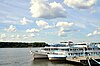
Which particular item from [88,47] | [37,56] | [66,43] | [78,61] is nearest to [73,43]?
[66,43]

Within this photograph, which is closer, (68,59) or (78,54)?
(68,59)

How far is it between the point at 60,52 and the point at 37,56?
1025cm

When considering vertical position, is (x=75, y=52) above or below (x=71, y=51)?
below

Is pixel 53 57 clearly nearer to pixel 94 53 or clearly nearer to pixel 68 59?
pixel 68 59

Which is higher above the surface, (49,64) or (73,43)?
(73,43)

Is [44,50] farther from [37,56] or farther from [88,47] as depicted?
[88,47]

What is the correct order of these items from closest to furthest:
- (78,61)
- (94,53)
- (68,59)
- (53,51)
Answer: (78,61), (68,59), (94,53), (53,51)

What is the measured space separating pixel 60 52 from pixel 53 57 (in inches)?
129

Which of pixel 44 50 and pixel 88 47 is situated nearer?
pixel 88 47

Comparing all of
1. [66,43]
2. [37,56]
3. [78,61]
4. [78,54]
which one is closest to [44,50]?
[37,56]

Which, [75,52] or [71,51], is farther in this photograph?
[71,51]

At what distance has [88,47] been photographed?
248 feet

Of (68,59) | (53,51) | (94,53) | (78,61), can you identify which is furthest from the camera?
(53,51)

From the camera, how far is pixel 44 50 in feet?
274
